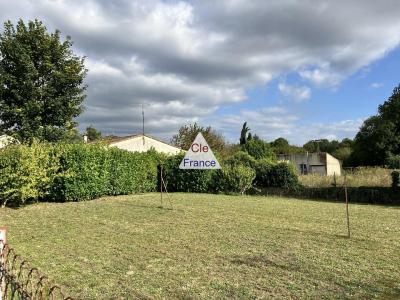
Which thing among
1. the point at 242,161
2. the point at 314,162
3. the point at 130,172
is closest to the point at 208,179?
the point at 242,161

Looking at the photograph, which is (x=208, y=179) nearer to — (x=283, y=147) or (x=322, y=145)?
(x=283, y=147)

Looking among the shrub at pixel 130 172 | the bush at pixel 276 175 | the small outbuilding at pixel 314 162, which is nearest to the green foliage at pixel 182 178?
the shrub at pixel 130 172

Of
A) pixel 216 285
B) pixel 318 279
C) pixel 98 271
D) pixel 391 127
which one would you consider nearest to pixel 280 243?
pixel 318 279

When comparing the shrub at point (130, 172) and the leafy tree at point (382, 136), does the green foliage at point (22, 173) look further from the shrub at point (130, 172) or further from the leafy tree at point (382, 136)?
the leafy tree at point (382, 136)

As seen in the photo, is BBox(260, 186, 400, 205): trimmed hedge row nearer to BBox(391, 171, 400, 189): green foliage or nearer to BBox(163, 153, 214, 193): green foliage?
BBox(391, 171, 400, 189): green foliage

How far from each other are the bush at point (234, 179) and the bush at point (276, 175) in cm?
178

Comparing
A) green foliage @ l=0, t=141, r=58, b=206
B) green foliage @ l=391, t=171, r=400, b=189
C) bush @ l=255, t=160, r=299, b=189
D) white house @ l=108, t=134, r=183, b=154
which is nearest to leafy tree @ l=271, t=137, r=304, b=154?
white house @ l=108, t=134, r=183, b=154

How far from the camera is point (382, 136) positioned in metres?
48.3

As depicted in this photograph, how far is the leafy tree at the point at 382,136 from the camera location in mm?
47719

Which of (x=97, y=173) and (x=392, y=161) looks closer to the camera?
(x=97, y=173)

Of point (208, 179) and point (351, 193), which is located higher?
point (208, 179)

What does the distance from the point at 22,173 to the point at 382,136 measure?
45.4m

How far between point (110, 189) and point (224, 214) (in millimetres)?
6883

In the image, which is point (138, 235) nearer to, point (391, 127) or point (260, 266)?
point (260, 266)
